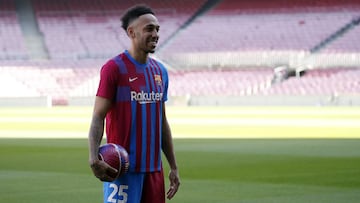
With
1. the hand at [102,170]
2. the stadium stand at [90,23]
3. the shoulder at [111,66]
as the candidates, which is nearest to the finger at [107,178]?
the hand at [102,170]

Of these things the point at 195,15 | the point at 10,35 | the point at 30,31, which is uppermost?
the point at 195,15

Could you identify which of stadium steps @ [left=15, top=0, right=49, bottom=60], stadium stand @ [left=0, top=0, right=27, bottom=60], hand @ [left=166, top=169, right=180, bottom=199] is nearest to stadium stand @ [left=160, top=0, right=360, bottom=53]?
stadium steps @ [left=15, top=0, right=49, bottom=60]

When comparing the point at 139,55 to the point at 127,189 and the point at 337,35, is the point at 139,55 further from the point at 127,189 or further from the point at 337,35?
the point at 337,35

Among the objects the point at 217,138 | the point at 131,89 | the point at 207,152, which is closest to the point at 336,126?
the point at 217,138

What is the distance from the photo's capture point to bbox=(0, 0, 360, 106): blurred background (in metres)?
51.7

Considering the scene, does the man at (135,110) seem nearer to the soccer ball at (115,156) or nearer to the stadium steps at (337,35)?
the soccer ball at (115,156)

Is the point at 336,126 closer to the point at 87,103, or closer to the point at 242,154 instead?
the point at 242,154

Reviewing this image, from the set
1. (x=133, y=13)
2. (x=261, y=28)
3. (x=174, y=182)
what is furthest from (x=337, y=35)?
(x=133, y=13)

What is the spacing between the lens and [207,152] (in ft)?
59.2

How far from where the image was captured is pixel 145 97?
18.7ft

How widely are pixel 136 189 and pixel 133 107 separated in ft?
1.66

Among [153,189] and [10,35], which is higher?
[10,35]

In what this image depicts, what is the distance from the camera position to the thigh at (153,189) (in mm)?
5695

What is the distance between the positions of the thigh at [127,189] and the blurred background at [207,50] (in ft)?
141
